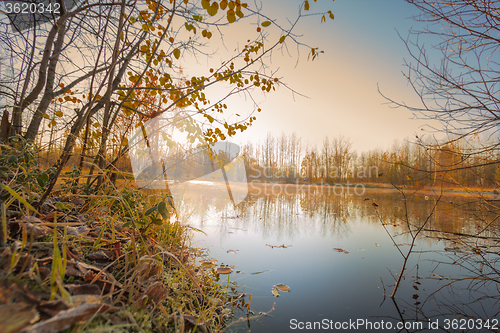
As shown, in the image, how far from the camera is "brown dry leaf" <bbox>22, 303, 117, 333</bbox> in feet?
1.29

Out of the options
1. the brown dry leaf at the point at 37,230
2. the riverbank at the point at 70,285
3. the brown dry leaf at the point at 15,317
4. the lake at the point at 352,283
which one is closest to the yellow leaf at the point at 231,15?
the riverbank at the point at 70,285

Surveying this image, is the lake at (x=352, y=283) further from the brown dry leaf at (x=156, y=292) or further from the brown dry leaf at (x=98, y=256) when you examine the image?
the brown dry leaf at (x=98, y=256)

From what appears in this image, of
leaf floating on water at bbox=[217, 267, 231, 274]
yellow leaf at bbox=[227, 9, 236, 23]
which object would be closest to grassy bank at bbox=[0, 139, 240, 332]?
leaf floating on water at bbox=[217, 267, 231, 274]

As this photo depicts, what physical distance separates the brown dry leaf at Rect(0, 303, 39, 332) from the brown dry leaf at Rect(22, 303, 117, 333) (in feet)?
0.04

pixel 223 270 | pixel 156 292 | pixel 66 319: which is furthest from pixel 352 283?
pixel 66 319

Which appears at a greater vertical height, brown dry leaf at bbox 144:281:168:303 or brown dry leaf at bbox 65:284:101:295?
brown dry leaf at bbox 65:284:101:295

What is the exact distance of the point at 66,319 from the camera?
1.41 feet

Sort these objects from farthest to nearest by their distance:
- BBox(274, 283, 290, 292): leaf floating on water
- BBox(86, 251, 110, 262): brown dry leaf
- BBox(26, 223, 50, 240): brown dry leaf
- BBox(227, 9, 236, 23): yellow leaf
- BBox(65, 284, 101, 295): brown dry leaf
→ BBox(274, 283, 290, 292): leaf floating on water
BBox(227, 9, 236, 23): yellow leaf
BBox(86, 251, 110, 262): brown dry leaf
BBox(26, 223, 50, 240): brown dry leaf
BBox(65, 284, 101, 295): brown dry leaf

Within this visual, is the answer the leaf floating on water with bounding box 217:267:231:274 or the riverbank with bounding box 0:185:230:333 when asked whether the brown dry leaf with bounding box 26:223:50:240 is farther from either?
the leaf floating on water with bounding box 217:267:231:274

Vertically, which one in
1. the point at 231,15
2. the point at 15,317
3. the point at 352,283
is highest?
the point at 231,15

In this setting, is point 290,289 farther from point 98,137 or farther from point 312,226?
point 312,226

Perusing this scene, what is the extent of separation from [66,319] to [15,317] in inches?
3.1

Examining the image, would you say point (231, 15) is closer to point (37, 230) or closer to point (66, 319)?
point (37, 230)

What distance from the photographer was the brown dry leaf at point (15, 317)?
1.23 ft
